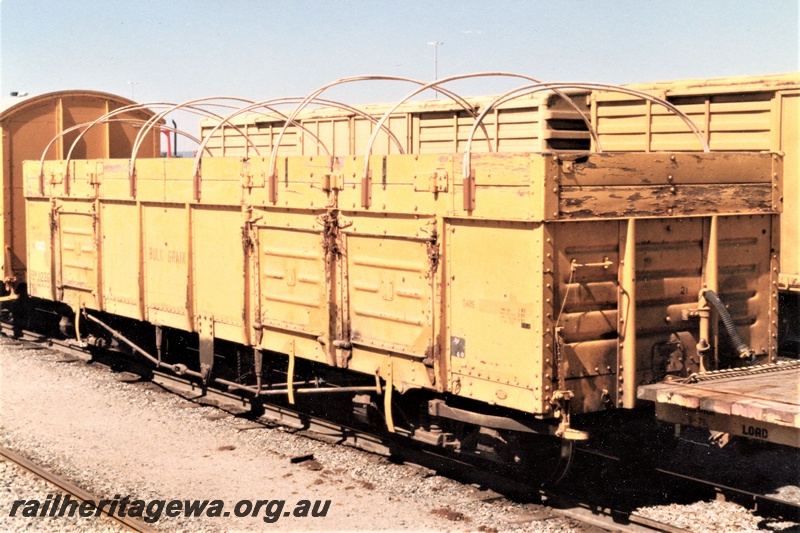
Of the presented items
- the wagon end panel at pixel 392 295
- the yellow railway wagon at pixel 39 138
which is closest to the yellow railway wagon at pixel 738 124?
Result: the wagon end panel at pixel 392 295

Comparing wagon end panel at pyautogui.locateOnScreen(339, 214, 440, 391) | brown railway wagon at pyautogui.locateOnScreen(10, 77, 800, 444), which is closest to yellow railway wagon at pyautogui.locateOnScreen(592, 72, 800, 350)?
brown railway wagon at pyautogui.locateOnScreen(10, 77, 800, 444)

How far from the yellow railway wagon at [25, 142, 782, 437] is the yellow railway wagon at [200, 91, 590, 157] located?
52.4 inches

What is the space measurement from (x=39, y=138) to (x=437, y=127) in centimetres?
670

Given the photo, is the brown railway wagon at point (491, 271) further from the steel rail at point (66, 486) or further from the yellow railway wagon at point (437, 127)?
the steel rail at point (66, 486)

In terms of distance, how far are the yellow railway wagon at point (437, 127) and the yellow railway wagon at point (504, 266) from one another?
1.33 m

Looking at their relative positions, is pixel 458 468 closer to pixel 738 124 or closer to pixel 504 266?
pixel 504 266

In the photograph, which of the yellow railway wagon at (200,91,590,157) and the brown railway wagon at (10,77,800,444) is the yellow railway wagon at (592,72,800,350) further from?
the brown railway wagon at (10,77,800,444)

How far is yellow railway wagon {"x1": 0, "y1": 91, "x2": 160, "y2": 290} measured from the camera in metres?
15.6

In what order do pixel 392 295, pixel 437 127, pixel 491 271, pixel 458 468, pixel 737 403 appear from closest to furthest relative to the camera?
pixel 737 403 < pixel 491 271 < pixel 392 295 < pixel 458 468 < pixel 437 127

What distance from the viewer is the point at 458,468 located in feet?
28.7

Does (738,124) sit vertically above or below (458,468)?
above

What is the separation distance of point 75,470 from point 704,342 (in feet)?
19.3

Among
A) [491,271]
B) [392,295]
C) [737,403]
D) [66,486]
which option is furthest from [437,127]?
[737,403]

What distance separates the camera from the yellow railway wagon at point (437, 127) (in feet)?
43.9
